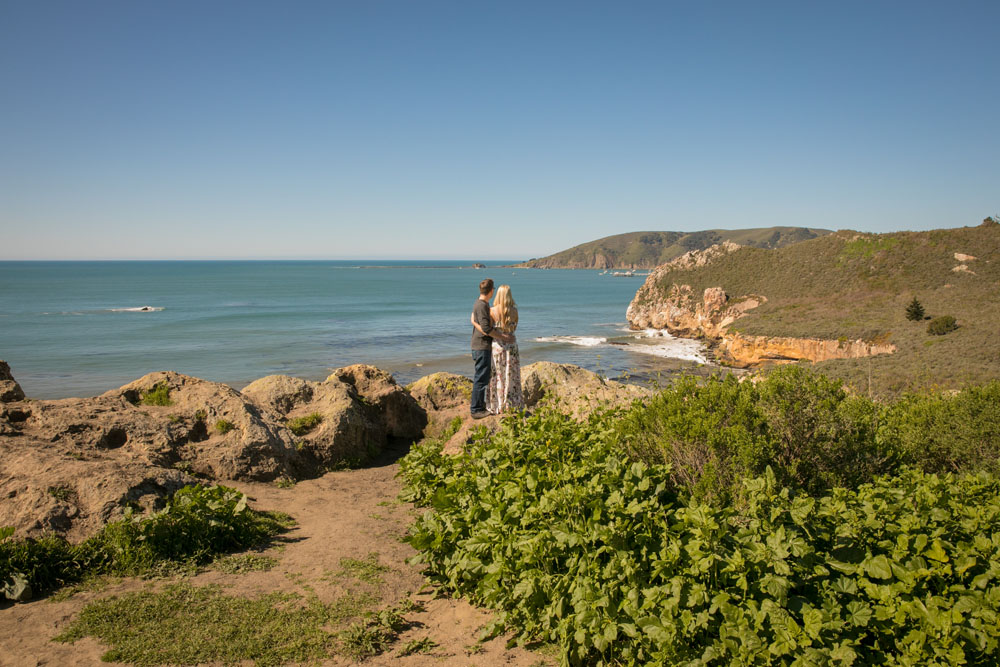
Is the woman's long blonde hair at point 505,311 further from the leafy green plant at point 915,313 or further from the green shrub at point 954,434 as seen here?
the leafy green plant at point 915,313

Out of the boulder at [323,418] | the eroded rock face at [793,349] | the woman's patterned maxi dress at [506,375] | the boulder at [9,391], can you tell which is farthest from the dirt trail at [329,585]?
the eroded rock face at [793,349]

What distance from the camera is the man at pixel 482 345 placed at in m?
9.02

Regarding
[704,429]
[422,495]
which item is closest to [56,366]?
[422,495]

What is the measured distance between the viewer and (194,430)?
8.59 meters

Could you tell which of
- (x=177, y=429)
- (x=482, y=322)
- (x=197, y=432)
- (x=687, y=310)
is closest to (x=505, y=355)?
(x=482, y=322)

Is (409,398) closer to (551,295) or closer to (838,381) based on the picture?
(838,381)

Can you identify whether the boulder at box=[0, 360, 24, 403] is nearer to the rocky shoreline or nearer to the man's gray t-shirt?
the rocky shoreline

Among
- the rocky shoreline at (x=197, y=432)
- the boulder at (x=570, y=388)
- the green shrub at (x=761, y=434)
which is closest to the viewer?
the green shrub at (x=761, y=434)

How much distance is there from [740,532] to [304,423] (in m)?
7.73

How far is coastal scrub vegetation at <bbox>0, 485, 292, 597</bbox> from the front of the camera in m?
4.84

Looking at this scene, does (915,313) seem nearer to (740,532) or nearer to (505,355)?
(505,355)

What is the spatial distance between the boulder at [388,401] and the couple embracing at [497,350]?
2208 mm

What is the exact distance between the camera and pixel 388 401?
11.0 m

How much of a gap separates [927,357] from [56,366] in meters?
44.4
